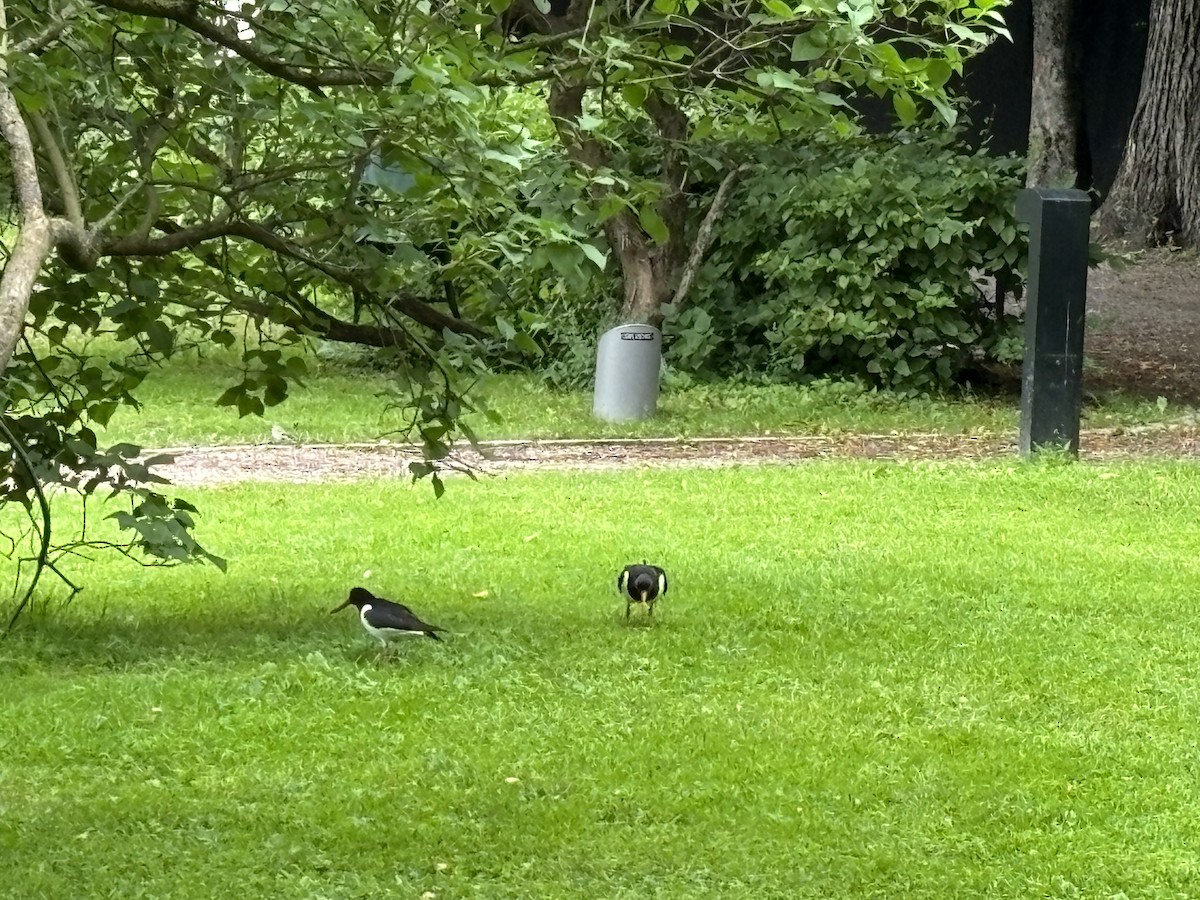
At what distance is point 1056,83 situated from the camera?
21.8 metres

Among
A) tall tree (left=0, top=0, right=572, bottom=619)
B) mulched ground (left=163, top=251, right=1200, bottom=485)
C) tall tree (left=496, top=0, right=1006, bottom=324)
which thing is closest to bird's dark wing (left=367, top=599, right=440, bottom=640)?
tall tree (left=0, top=0, right=572, bottom=619)

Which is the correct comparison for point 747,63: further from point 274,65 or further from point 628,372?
point 628,372

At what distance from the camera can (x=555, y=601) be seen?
779cm

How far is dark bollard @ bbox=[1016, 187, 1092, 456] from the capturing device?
11289mm

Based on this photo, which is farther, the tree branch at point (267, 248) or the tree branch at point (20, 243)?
the tree branch at point (267, 248)

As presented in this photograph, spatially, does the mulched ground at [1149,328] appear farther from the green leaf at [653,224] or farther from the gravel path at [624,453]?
the green leaf at [653,224]

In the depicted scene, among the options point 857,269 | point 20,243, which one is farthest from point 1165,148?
point 20,243

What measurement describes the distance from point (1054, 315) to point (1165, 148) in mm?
11623

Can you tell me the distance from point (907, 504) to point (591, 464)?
272cm

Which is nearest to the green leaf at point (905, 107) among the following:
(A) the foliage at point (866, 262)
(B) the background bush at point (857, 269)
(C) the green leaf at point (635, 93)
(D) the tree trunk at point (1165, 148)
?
(C) the green leaf at point (635, 93)

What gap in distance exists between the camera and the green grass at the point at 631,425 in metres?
13.6

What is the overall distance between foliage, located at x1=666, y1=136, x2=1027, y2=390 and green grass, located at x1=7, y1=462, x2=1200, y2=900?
5.09 m

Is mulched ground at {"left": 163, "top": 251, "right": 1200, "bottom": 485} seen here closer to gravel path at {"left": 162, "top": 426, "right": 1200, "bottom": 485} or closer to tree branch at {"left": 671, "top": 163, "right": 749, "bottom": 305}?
gravel path at {"left": 162, "top": 426, "right": 1200, "bottom": 485}

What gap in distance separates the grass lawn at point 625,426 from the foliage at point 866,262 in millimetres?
424
